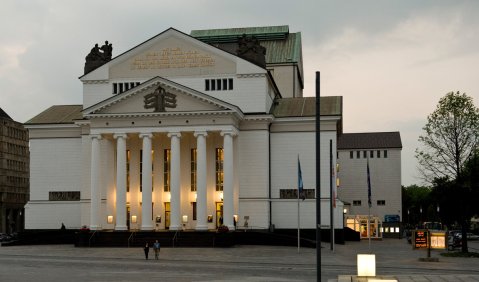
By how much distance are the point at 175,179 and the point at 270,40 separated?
125 ft

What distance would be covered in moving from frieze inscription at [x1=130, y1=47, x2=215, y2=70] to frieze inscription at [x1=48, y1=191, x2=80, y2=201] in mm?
16423

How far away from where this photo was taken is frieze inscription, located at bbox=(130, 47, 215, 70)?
8319 centimetres

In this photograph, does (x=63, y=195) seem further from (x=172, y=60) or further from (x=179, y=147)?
(x=172, y=60)

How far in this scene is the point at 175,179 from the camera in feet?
258

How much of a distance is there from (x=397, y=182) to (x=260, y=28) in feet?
135

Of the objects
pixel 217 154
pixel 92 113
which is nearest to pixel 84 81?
pixel 92 113

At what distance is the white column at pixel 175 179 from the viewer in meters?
78.2

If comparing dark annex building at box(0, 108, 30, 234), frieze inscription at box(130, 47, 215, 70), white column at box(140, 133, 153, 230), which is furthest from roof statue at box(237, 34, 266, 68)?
dark annex building at box(0, 108, 30, 234)

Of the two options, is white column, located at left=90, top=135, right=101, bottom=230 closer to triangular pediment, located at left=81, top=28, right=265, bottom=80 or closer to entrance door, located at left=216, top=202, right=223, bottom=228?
triangular pediment, located at left=81, top=28, right=265, bottom=80

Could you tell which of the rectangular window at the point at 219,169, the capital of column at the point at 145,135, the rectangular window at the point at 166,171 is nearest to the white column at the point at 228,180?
the rectangular window at the point at 219,169

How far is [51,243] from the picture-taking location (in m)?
80.8

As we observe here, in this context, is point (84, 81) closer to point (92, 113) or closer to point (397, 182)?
point (92, 113)

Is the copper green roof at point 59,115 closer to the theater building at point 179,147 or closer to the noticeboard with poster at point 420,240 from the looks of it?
the theater building at point 179,147

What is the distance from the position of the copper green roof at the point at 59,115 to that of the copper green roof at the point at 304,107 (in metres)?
23.7
